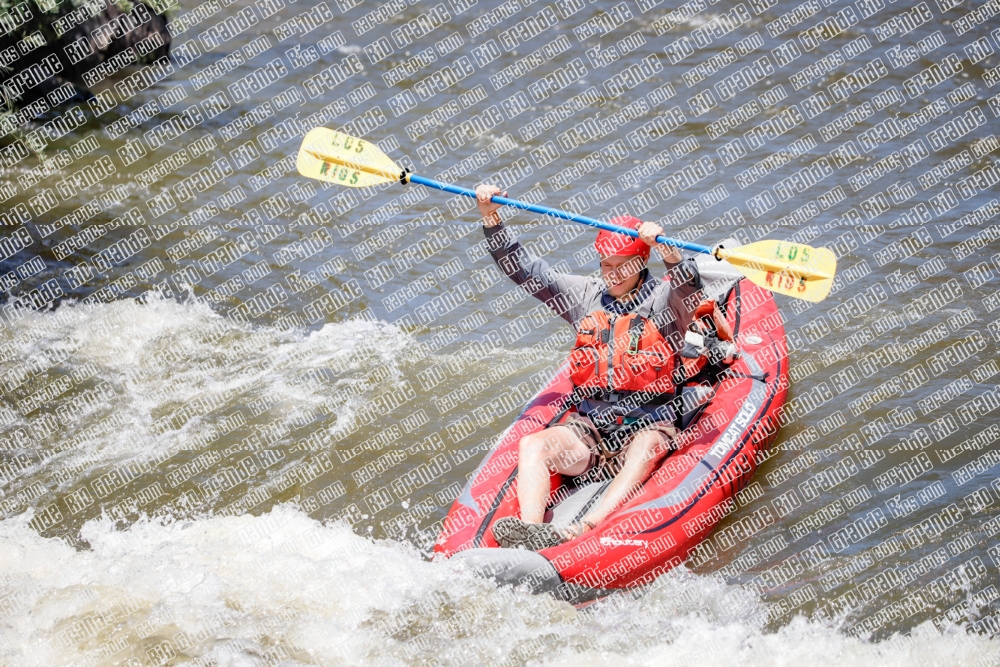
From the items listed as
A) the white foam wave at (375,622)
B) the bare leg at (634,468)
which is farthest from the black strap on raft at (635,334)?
the white foam wave at (375,622)

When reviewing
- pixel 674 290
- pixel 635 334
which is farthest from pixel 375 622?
pixel 674 290

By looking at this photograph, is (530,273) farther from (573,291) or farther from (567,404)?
(567,404)

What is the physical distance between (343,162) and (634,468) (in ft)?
6.96

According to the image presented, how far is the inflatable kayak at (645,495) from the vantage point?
4.12 m

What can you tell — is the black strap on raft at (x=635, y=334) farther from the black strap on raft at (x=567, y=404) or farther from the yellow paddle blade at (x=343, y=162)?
the yellow paddle blade at (x=343, y=162)

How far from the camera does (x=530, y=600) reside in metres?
4.09

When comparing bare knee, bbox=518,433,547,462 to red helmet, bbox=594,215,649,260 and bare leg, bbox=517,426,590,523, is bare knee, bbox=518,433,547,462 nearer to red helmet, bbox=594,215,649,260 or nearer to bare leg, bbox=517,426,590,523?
bare leg, bbox=517,426,590,523

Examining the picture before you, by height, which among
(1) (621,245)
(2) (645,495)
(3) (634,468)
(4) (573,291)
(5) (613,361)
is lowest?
(2) (645,495)

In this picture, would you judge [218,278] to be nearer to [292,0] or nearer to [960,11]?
[292,0]

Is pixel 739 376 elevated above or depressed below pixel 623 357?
below

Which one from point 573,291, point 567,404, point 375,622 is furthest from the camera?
point 567,404

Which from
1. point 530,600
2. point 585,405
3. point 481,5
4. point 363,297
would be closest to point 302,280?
point 363,297

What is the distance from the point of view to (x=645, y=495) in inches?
176

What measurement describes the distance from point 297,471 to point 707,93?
5.43 meters
